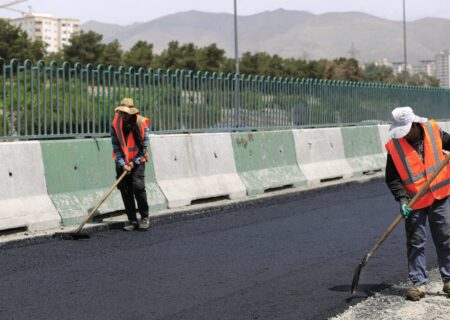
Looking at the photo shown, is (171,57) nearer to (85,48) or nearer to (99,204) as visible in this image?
(85,48)

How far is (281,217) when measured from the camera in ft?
36.3

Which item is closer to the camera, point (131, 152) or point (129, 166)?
point (129, 166)

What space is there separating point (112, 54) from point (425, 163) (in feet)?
273

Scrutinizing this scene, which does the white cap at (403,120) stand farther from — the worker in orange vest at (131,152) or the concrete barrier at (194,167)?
the concrete barrier at (194,167)

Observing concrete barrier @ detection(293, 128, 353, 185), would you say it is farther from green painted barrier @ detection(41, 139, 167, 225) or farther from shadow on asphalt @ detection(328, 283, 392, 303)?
shadow on asphalt @ detection(328, 283, 392, 303)

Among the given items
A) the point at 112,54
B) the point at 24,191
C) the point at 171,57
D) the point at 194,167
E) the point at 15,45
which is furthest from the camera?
the point at 171,57

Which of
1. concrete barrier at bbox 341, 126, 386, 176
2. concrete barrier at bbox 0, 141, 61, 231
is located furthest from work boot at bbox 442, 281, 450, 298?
concrete barrier at bbox 341, 126, 386, 176

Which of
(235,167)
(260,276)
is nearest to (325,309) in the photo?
(260,276)

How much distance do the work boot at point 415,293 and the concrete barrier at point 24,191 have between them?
4.61 m

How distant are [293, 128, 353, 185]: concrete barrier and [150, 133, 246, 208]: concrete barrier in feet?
7.89

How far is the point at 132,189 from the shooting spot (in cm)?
1016

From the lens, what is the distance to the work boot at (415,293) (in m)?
6.10

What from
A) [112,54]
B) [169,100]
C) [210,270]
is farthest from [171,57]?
[210,270]

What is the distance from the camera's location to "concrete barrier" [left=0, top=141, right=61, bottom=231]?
907 centimetres
